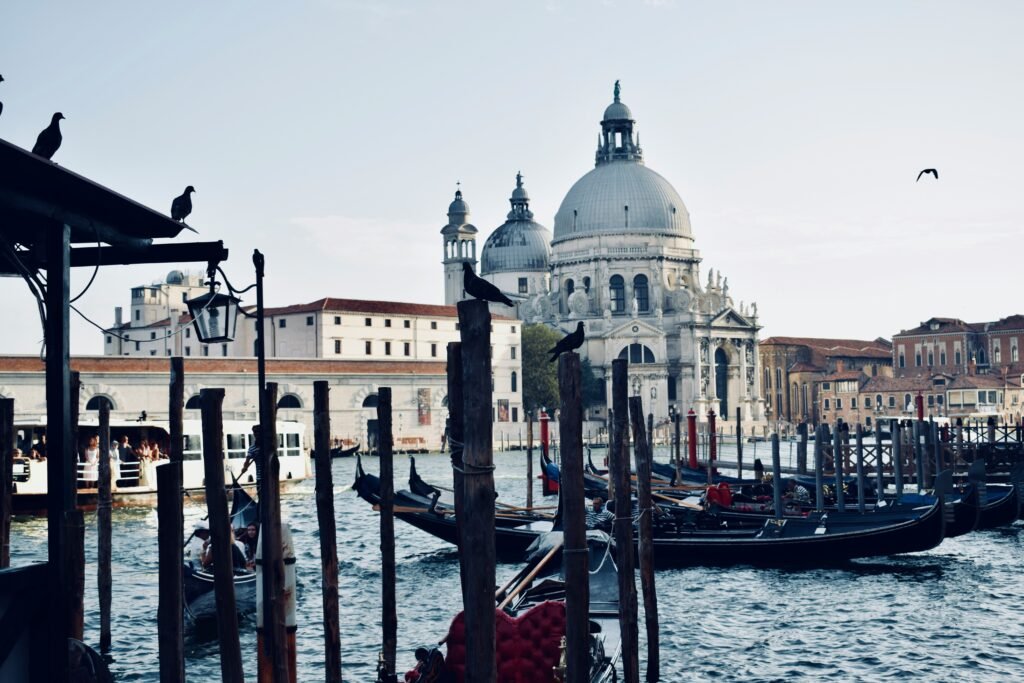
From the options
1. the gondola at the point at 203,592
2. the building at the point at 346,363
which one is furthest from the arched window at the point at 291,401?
the gondola at the point at 203,592

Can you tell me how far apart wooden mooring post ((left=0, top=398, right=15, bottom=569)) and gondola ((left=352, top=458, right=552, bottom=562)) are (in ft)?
23.2

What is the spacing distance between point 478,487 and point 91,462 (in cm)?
1668

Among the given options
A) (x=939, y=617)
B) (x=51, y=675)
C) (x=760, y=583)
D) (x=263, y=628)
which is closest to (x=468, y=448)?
(x=51, y=675)

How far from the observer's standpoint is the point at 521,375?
185ft

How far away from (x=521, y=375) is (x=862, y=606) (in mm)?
42881

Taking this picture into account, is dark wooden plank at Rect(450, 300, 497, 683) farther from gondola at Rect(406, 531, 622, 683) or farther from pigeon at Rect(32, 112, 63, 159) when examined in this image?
pigeon at Rect(32, 112, 63, 159)

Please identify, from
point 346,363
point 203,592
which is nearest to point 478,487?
point 203,592

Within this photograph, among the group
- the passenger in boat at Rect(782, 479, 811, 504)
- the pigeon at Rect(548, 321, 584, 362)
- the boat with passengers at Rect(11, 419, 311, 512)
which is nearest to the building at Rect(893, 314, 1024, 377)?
the passenger in boat at Rect(782, 479, 811, 504)

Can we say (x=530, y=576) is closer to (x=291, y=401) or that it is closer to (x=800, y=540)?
(x=800, y=540)

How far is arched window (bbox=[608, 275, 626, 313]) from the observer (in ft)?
220

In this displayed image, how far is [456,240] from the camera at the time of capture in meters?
76.2

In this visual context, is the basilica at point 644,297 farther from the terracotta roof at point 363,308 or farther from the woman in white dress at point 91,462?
the woman in white dress at point 91,462

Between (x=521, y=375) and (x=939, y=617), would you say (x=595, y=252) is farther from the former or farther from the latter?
(x=939, y=617)

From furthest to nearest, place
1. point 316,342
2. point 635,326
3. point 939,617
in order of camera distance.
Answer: point 635,326
point 316,342
point 939,617
